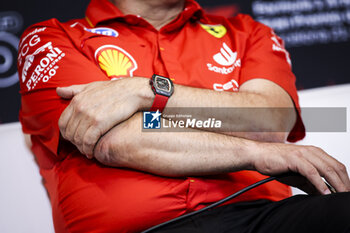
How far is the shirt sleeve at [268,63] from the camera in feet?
3.50

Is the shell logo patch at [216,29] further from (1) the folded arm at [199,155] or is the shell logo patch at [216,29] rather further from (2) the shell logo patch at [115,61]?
(1) the folded arm at [199,155]

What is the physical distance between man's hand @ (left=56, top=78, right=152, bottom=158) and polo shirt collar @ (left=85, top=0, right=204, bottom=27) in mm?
368

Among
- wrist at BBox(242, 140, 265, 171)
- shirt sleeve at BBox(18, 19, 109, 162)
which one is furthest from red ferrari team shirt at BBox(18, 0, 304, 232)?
wrist at BBox(242, 140, 265, 171)

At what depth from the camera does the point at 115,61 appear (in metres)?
1.03

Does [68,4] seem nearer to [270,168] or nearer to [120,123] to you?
[120,123]

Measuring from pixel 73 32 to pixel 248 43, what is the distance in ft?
1.84

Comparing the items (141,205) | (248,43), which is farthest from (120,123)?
(248,43)

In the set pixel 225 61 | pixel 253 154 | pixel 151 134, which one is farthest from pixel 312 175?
pixel 225 61

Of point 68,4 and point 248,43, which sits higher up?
point 248,43

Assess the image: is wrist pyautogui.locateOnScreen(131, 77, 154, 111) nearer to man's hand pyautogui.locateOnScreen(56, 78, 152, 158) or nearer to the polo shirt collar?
man's hand pyautogui.locateOnScreen(56, 78, 152, 158)

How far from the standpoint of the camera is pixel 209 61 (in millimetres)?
1108

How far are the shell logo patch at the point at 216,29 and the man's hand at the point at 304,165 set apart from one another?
0.49m

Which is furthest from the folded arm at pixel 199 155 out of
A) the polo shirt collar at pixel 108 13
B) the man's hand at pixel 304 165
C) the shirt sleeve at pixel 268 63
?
the polo shirt collar at pixel 108 13

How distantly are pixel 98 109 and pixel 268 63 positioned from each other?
1.83 feet
